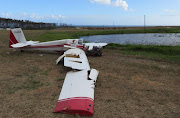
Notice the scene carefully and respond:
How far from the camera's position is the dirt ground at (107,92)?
4602 mm

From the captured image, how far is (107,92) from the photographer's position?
600 cm

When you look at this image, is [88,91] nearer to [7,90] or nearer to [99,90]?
[99,90]

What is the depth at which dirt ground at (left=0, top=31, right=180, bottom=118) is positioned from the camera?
460 cm

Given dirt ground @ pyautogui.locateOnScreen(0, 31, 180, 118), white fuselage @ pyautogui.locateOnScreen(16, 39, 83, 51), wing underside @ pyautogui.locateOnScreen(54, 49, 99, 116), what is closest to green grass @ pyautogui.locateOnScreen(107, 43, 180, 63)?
dirt ground @ pyautogui.locateOnScreen(0, 31, 180, 118)

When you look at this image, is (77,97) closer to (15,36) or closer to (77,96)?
(77,96)

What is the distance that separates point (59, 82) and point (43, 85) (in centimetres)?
79

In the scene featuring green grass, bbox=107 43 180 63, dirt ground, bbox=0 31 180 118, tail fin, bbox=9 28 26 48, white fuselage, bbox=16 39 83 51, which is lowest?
dirt ground, bbox=0 31 180 118

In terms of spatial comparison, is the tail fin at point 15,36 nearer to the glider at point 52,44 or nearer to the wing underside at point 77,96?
the glider at point 52,44

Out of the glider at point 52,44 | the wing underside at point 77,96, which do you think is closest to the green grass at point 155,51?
the glider at point 52,44

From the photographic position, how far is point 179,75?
8.20m

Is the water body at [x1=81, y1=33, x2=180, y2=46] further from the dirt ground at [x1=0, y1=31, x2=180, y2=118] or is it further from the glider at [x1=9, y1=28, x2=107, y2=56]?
the dirt ground at [x1=0, y1=31, x2=180, y2=118]

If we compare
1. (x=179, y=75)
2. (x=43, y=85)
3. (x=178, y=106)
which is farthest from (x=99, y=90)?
(x=179, y=75)

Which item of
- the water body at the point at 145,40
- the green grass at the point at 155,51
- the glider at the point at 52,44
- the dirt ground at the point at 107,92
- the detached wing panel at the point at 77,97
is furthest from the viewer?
Result: the water body at the point at 145,40

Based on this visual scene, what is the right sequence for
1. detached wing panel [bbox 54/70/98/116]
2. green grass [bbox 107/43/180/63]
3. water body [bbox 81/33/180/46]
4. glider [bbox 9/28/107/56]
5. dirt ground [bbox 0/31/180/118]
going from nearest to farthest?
1. detached wing panel [bbox 54/70/98/116]
2. dirt ground [bbox 0/31/180/118]
3. glider [bbox 9/28/107/56]
4. green grass [bbox 107/43/180/63]
5. water body [bbox 81/33/180/46]
